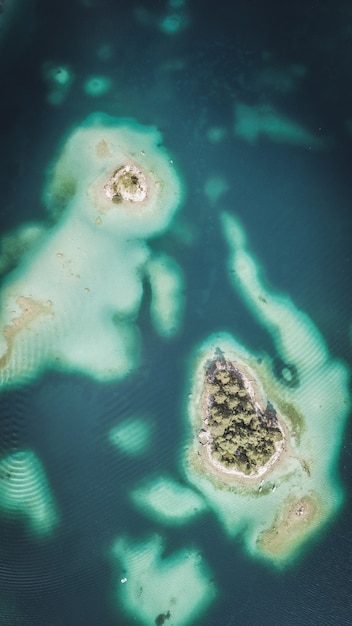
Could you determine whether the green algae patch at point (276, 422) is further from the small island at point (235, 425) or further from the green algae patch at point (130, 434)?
the green algae patch at point (130, 434)

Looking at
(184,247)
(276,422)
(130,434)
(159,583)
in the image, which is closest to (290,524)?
(276,422)

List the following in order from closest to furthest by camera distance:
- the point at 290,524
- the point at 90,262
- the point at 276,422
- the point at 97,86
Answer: the point at 90,262 → the point at 276,422 → the point at 290,524 → the point at 97,86

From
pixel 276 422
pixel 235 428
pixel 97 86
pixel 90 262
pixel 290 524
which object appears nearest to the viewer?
pixel 235 428

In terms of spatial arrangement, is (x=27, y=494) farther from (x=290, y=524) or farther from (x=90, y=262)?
(x=290, y=524)

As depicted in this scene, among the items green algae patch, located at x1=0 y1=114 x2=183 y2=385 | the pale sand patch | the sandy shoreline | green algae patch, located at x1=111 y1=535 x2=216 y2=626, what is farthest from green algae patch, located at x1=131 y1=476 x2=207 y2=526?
green algae patch, located at x1=0 y1=114 x2=183 y2=385

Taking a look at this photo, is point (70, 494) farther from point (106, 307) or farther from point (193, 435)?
point (106, 307)

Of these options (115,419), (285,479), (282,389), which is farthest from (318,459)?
(115,419)

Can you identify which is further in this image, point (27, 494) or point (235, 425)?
point (27, 494)
